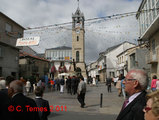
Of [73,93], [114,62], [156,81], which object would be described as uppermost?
[114,62]

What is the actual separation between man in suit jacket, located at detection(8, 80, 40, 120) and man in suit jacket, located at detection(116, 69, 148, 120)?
167cm

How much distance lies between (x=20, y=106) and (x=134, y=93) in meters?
2.02

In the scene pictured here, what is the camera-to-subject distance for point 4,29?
21.1 m

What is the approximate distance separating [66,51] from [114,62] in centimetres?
3050

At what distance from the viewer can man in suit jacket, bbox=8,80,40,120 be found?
2.84 meters

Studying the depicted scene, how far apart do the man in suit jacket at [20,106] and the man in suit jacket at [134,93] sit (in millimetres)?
1668

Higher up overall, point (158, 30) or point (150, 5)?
point (150, 5)

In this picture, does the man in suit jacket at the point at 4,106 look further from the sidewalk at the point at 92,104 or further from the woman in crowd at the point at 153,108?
the sidewalk at the point at 92,104

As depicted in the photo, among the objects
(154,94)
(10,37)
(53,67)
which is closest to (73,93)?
(10,37)

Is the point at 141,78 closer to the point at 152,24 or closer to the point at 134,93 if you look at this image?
the point at 134,93

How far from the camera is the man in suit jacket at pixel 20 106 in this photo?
2836mm

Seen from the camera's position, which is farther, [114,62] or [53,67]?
[53,67]

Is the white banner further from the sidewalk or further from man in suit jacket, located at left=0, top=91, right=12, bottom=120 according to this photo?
man in suit jacket, located at left=0, top=91, right=12, bottom=120

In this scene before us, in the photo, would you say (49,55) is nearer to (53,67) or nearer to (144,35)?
(53,67)
